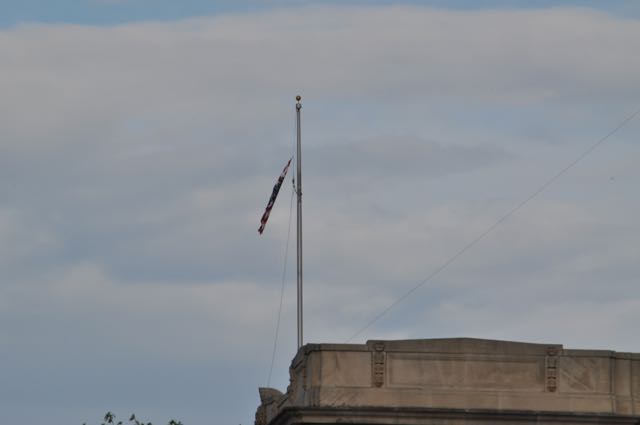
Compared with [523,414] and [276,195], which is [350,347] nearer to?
[523,414]

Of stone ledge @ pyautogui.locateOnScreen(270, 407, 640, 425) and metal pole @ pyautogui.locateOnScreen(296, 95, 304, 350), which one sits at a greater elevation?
metal pole @ pyautogui.locateOnScreen(296, 95, 304, 350)

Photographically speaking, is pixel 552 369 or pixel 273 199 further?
pixel 273 199

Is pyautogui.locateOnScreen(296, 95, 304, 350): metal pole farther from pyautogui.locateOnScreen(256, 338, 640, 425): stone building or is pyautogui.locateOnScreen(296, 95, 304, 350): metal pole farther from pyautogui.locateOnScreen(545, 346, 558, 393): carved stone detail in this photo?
pyautogui.locateOnScreen(545, 346, 558, 393): carved stone detail

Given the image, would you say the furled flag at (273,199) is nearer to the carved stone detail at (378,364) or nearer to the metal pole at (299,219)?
the metal pole at (299,219)

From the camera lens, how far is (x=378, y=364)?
227 feet

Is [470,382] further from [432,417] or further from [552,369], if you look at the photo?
[552,369]

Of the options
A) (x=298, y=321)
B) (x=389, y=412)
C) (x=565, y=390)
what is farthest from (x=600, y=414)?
(x=298, y=321)

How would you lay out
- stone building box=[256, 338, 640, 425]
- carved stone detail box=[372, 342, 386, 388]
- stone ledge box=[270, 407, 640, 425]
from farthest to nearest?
carved stone detail box=[372, 342, 386, 388], stone building box=[256, 338, 640, 425], stone ledge box=[270, 407, 640, 425]

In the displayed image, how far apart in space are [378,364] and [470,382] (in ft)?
8.71

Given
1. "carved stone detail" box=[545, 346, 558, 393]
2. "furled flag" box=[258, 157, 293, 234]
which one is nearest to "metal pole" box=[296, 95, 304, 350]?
"furled flag" box=[258, 157, 293, 234]

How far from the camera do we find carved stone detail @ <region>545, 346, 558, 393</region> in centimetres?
6954

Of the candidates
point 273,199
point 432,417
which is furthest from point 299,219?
point 432,417

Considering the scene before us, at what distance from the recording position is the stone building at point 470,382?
2699 inches

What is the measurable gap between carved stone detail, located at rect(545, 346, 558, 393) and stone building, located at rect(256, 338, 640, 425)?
0.09 ft
